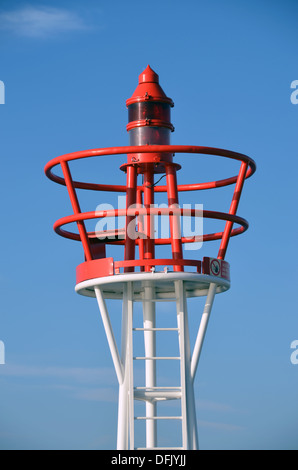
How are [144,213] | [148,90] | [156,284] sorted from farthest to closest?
[148,90] < [156,284] < [144,213]

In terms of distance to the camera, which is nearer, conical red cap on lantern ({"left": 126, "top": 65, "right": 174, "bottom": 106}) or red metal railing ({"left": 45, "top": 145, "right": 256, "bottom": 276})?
red metal railing ({"left": 45, "top": 145, "right": 256, "bottom": 276})

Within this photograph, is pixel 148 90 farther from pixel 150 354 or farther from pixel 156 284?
pixel 150 354

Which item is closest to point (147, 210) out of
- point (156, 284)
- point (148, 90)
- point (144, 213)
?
point (144, 213)

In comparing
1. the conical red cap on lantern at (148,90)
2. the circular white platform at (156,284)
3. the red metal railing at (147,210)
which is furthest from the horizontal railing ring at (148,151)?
the circular white platform at (156,284)

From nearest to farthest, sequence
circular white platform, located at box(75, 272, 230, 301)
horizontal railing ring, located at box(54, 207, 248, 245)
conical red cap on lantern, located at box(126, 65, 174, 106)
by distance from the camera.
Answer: circular white platform, located at box(75, 272, 230, 301), horizontal railing ring, located at box(54, 207, 248, 245), conical red cap on lantern, located at box(126, 65, 174, 106)

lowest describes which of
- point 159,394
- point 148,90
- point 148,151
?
point 159,394

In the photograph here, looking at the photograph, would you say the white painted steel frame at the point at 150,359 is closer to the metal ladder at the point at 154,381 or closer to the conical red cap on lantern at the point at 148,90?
the metal ladder at the point at 154,381

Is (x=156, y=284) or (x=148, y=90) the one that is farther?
(x=148, y=90)

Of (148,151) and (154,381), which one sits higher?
(148,151)

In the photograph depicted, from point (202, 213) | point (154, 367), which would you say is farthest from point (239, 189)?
point (154, 367)

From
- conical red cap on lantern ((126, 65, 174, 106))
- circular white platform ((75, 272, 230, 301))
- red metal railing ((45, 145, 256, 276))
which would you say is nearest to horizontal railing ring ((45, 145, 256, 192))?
red metal railing ((45, 145, 256, 276))

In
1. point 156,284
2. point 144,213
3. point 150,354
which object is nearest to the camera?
point 144,213

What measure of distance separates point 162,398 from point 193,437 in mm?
2299

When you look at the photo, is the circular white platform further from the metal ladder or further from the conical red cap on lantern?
the conical red cap on lantern
